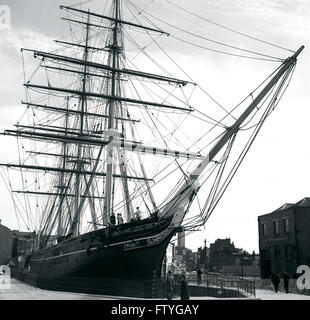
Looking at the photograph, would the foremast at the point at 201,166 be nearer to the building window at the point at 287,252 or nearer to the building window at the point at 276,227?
the building window at the point at 287,252

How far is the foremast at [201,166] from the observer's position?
16.5 metres

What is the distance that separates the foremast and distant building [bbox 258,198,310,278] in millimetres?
21172

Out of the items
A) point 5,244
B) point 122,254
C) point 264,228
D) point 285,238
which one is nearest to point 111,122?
point 122,254

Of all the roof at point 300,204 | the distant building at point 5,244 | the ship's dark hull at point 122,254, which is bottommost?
the ship's dark hull at point 122,254

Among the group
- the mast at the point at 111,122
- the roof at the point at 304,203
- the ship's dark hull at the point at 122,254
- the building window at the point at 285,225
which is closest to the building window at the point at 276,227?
the building window at the point at 285,225

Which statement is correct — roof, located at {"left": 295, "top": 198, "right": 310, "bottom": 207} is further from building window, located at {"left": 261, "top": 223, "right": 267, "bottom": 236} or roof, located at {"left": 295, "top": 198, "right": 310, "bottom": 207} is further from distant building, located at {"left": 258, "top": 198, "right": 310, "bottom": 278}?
building window, located at {"left": 261, "top": 223, "right": 267, "bottom": 236}

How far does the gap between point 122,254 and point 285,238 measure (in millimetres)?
22658

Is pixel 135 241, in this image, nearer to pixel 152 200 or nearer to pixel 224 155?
pixel 224 155

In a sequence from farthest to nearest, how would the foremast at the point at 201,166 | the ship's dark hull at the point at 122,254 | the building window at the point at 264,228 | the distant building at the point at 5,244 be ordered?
the distant building at the point at 5,244, the building window at the point at 264,228, the ship's dark hull at the point at 122,254, the foremast at the point at 201,166

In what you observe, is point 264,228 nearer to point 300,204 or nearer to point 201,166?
point 300,204

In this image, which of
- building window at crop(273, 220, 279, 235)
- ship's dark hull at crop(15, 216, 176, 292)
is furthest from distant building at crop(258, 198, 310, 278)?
ship's dark hull at crop(15, 216, 176, 292)

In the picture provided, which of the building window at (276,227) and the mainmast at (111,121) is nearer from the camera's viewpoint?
the mainmast at (111,121)

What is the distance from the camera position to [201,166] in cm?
1800

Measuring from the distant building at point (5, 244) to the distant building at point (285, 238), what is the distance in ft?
185
